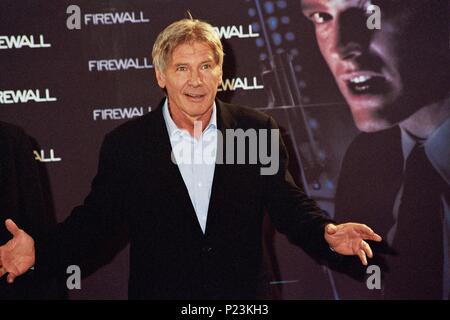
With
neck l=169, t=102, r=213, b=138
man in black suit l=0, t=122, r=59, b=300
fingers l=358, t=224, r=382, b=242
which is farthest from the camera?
man in black suit l=0, t=122, r=59, b=300

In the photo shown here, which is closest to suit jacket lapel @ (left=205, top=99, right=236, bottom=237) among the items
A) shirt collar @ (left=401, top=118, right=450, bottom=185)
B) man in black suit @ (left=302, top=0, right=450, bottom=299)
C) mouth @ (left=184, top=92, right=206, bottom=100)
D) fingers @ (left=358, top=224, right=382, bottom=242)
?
mouth @ (left=184, top=92, right=206, bottom=100)

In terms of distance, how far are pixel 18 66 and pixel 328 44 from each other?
69.6 inches

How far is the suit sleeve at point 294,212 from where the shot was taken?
2.63 m

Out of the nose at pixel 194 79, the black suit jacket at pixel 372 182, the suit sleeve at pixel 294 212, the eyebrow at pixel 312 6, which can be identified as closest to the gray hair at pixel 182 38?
the nose at pixel 194 79

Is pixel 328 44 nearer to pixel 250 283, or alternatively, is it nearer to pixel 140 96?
pixel 140 96

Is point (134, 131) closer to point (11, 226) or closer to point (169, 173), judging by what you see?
point (169, 173)

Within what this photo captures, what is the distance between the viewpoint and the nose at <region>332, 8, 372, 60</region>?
3.67m

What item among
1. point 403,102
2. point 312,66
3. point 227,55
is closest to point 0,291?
point 227,55

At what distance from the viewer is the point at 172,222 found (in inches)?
104

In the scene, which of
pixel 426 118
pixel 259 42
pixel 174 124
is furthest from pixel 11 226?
pixel 426 118

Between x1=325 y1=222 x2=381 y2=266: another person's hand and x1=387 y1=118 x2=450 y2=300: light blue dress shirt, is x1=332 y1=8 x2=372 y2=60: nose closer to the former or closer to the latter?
x1=387 y1=118 x2=450 y2=300: light blue dress shirt

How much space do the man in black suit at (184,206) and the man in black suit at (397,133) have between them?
3.69 feet

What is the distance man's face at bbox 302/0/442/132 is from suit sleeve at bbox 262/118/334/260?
3.45 ft

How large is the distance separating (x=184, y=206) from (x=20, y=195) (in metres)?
0.87
